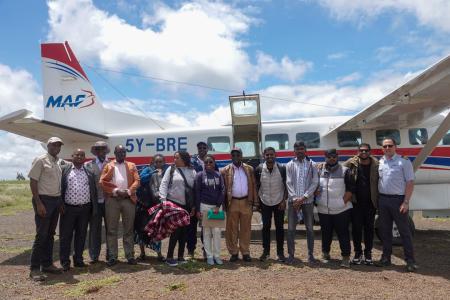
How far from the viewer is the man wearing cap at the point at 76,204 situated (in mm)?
6102

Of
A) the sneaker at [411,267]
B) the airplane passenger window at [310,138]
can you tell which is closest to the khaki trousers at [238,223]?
the sneaker at [411,267]

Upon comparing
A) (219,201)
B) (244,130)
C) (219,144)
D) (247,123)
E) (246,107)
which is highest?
(246,107)

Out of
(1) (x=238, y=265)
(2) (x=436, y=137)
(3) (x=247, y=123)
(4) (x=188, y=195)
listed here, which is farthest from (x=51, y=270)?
(2) (x=436, y=137)

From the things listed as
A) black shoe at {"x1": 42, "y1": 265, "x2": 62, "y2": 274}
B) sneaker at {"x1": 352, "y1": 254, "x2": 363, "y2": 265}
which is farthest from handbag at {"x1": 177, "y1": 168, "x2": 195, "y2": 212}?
sneaker at {"x1": 352, "y1": 254, "x2": 363, "y2": 265}

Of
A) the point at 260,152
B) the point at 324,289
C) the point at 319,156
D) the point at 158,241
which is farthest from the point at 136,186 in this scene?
the point at 319,156

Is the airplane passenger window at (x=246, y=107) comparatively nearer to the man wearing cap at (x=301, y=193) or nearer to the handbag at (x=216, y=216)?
the man wearing cap at (x=301, y=193)

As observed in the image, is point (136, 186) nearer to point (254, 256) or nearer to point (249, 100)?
point (254, 256)

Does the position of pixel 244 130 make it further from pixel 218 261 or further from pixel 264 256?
pixel 218 261

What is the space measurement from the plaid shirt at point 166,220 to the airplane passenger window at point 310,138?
15.6 feet

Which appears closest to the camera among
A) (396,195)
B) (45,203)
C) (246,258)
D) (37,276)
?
(37,276)

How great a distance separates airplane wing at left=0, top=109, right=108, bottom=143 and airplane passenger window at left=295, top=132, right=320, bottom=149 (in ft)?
16.7

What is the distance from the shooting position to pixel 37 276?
5605 millimetres

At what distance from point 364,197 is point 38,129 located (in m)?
7.05

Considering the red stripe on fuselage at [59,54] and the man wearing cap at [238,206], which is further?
the red stripe on fuselage at [59,54]
